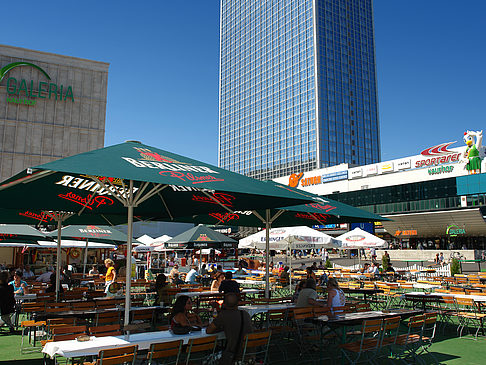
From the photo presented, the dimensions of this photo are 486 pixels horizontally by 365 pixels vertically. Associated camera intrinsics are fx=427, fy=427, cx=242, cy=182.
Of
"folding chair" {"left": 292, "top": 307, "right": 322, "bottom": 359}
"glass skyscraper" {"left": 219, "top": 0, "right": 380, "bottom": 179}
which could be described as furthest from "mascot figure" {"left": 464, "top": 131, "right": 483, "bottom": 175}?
"glass skyscraper" {"left": 219, "top": 0, "right": 380, "bottom": 179}

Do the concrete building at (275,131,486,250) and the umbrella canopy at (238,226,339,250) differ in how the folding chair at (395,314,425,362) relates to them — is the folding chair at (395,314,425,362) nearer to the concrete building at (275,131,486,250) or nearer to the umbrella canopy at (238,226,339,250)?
the umbrella canopy at (238,226,339,250)

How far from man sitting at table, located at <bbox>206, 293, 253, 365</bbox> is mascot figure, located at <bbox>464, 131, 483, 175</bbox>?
55883 mm

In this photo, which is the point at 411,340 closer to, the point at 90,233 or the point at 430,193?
the point at 90,233

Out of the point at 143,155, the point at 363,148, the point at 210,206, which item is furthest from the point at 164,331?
the point at 363,148

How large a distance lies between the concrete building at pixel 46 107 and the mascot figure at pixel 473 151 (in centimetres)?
4515

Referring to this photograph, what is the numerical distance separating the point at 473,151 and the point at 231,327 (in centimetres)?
5693

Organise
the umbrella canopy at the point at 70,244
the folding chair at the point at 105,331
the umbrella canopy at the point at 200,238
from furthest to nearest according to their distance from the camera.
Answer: the umbrella canopy at the point at 70,244 → the umbrella canopy at the point at 200,238 → the folding chair at the point at 105,331

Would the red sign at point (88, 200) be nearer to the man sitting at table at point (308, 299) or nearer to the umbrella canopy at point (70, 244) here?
the man sitting at table at point (308, 299)

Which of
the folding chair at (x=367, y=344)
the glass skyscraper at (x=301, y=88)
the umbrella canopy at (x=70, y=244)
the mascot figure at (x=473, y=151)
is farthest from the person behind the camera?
the glass skyscraper at (x=301, y=88)

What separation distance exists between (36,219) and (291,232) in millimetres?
9038

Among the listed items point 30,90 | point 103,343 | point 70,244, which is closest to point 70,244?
point 70,244

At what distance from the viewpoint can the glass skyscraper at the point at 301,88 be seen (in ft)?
367

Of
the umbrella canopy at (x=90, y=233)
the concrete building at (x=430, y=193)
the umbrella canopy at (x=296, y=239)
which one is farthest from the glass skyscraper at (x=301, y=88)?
the umbrella canopy at (x=90, y=233)

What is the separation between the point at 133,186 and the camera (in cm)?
749
